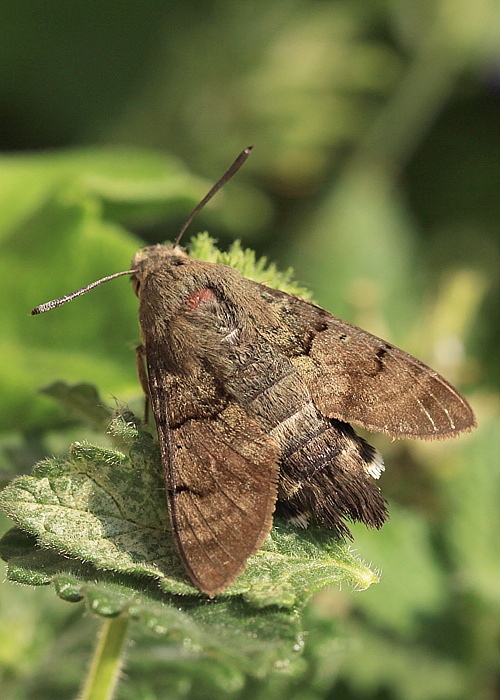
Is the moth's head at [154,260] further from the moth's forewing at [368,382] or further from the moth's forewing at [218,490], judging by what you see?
the moth's forewing at [218,490]

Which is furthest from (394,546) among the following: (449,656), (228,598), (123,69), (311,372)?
(123,69)

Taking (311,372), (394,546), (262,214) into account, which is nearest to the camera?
(311,372)

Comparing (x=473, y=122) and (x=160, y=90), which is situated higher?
(x=473, y=122)

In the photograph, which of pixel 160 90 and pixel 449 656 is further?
pixel 160 90

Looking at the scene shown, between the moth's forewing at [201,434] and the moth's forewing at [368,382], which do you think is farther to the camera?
the moth's forewing at [368,382]

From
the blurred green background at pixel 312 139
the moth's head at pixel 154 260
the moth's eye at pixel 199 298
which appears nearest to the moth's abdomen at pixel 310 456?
the moth's eye at pixel 199 298

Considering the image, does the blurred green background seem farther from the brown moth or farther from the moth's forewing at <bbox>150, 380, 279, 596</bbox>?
the moth's forewing at <bbox>150, 380, 279, 596</bbox>

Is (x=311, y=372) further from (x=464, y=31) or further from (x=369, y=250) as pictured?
(x=464, y=31)

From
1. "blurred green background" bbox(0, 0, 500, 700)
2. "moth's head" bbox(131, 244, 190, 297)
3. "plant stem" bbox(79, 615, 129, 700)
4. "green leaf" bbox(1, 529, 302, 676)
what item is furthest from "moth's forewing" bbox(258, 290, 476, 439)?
"blurred green background" bbox(0, 0, 500, 700)
